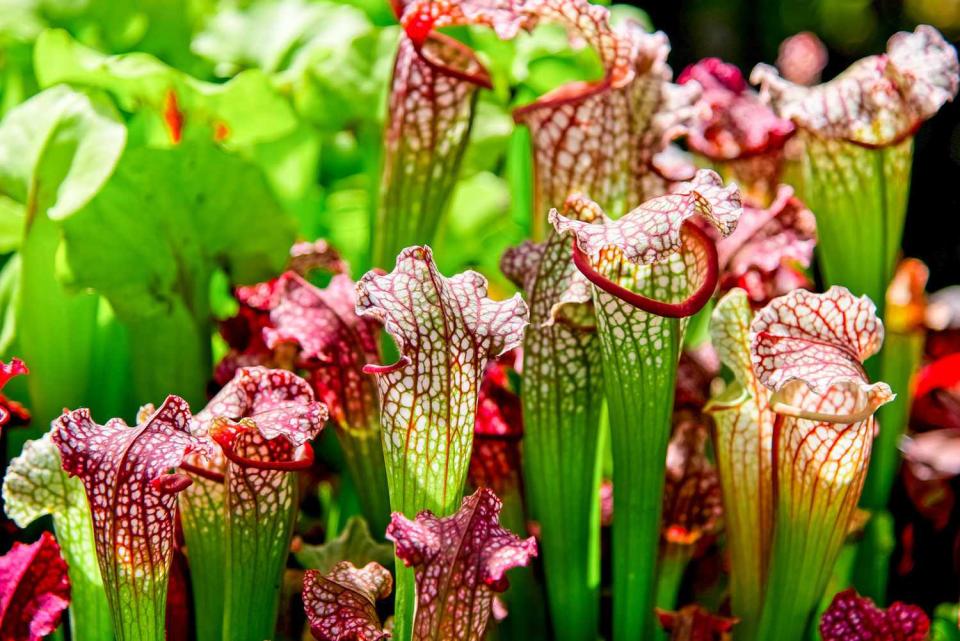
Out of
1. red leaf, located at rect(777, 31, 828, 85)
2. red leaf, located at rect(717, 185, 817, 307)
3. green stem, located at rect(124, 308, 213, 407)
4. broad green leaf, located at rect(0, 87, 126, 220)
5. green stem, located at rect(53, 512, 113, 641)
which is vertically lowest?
green stem, located at rect(53, 512, 113, 641)

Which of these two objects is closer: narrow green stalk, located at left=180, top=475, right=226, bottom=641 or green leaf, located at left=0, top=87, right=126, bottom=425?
narrow green stalk, located at left=180, top=475, right=226, bottom=641

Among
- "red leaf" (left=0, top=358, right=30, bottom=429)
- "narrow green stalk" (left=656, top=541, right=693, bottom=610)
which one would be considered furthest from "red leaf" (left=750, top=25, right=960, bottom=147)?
"red leaf" (left=0, top=358, right=30, bottom=429)

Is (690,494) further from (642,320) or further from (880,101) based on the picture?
(880,101)

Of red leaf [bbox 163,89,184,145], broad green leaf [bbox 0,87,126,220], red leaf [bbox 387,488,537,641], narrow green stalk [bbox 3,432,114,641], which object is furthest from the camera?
red leaf [bbox 163,89,184,145]

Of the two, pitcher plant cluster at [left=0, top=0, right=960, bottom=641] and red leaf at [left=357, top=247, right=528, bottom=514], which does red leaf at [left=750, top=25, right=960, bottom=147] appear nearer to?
pitcher plant cluster at [left=0, top=0, right=960, bottom=641]

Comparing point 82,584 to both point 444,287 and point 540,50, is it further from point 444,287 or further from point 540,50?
point 540,50

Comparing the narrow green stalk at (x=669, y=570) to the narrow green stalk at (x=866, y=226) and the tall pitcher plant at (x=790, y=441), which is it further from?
the narrow green stalk at (x=866, y=226)
